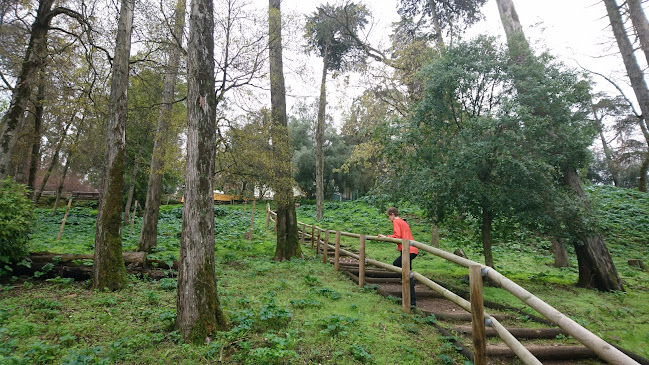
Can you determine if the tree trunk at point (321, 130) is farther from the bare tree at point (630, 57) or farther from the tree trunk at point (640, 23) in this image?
the tree trunk at point (640, 23)

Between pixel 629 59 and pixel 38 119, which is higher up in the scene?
pixel 629 59

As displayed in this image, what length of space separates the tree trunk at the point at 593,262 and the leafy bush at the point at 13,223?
10.9 metres

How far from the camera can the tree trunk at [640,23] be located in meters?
7.18

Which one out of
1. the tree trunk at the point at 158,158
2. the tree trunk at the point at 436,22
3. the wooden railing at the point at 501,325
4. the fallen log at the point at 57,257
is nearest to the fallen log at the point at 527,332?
the wooden railing at the point at 501,325

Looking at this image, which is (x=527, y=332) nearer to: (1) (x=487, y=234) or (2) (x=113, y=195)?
(1) (x=487, y=234)

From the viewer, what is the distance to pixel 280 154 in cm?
875

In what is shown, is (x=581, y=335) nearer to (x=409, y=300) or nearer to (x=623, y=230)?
(x=409, y=300)

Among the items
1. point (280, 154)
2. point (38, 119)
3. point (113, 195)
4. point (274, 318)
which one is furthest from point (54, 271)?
point (38, 119)

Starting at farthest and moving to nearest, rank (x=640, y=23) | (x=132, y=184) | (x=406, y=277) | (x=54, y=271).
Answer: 1. (x=132, y=184)
2. (x=640, y=23)
3. (x=54, y=271)
4. (x=406, y=277)

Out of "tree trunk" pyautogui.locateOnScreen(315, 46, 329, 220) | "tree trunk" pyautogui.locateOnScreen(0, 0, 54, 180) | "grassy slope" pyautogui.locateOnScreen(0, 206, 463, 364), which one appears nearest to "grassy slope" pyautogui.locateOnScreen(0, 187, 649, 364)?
"grassy slope" pyautogui.locateOnScreen(0, 206, 463, 364)

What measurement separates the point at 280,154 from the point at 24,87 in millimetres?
5721

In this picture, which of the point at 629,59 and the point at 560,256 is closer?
the point at 629,59

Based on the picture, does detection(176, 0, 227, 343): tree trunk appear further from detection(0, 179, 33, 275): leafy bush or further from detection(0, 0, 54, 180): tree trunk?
detection(0, 0, 54, 180): tree trunk

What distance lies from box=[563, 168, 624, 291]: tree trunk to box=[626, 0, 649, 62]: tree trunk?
304 centimetres
